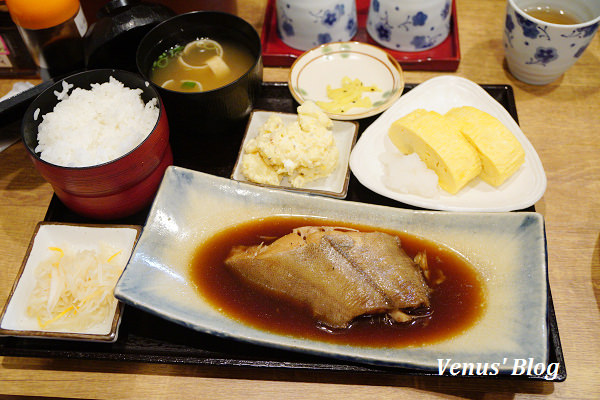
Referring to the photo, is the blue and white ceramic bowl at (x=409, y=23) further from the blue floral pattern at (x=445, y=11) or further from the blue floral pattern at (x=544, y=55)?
the blue floral pattern at (x=544, y=55)

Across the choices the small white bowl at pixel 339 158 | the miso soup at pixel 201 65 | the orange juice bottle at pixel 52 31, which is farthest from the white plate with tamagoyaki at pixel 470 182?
the orange juice bottle at pixel 52 31

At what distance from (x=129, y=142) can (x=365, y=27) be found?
1.71 meters

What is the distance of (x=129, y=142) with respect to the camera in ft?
6.54

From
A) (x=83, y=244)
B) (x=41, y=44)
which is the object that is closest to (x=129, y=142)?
(x=83, y=244)

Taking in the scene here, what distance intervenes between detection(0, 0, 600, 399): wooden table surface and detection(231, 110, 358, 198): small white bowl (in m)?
0.49

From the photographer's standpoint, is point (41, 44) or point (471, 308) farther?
point (41, 44)

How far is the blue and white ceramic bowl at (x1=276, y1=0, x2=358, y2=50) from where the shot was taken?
2613 mm

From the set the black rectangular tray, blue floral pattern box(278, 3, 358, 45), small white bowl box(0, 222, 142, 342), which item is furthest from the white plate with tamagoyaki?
small white bowl box(0, 222, 142, 342)

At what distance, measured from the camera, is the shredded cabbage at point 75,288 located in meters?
1.76

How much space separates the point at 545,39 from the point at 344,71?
1.02 metres

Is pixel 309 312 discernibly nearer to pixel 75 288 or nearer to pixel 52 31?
pixel 75 288

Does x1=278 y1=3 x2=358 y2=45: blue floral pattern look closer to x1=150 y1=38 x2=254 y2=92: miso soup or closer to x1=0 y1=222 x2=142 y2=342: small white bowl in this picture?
x1=150 y1=38 x2=254 y2=92: miso soup

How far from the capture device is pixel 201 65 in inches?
98.6

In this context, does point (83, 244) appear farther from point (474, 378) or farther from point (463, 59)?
point (463, 59)
